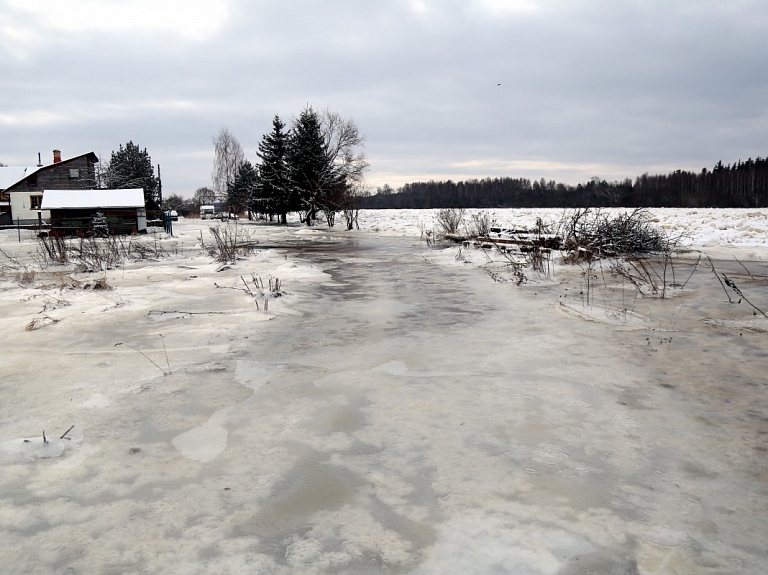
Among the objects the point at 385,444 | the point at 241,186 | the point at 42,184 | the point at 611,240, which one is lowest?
the point at 385,444

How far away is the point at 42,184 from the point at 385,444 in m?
53.2

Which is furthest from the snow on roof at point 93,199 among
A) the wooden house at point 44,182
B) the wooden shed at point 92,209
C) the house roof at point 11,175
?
the house roof at point 11,175

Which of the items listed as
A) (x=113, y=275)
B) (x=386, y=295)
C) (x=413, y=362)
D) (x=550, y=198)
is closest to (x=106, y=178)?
(x=113, y=275)

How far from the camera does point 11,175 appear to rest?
159 feet

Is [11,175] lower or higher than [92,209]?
higher

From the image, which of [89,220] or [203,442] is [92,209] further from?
[203,442]

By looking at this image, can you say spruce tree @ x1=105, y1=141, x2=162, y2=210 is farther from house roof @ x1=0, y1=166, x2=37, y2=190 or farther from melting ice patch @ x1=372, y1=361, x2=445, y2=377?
melting ice patch @ x1=372, y1=361, x2=445, y2=377

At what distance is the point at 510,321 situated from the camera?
6.33m

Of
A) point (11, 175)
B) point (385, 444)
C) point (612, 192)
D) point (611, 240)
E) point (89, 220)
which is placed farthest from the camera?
point (612, 192)

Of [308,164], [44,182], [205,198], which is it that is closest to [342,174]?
[308,164]

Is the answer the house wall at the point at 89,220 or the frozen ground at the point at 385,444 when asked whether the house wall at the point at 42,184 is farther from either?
the frozen ground at the point at 385,444

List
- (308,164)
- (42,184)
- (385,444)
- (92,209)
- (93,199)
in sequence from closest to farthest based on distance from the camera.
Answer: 1. (385,444)
2. (92,209)
3. (93,199)
4. (308,164)
5. (42,184)

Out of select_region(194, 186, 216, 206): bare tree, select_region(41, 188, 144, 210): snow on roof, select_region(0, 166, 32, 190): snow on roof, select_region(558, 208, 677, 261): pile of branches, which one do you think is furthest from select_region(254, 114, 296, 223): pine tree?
select_region(194, 186, 216, 206): bare tree

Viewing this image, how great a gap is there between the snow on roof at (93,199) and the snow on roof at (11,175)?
20.2m
